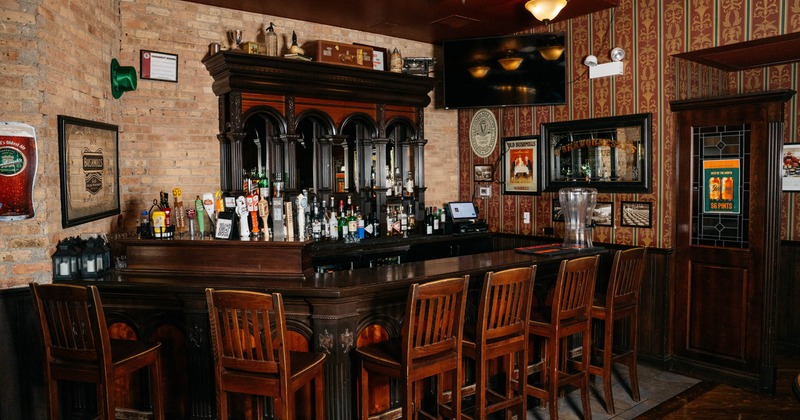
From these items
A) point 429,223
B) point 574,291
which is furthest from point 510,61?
point 574,291

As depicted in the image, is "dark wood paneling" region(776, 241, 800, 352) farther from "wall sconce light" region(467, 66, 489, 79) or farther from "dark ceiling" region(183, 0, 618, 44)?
"wall sconce light" region(467, 66, 489, 79)

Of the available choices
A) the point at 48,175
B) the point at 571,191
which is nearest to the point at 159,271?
the point at 48,175

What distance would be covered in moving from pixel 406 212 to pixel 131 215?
301cm

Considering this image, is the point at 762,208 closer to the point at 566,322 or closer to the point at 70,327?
the point at 566,322

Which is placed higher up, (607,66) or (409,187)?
(607,66)

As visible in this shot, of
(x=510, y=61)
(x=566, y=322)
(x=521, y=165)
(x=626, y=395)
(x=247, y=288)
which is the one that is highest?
(x=510, y=61)

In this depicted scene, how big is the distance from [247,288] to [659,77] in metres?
4.18

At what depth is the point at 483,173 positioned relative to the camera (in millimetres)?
7051

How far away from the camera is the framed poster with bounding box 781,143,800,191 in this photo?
580 cm

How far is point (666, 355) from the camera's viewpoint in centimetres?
519

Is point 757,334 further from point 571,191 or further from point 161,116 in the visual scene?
point 161,116

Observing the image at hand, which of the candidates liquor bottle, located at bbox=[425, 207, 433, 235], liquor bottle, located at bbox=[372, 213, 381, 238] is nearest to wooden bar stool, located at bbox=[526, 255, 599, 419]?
liquor bottle, located at bbox=[372, 213, 381, 238]

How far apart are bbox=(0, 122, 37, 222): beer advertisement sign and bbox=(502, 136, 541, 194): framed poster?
4776 mm

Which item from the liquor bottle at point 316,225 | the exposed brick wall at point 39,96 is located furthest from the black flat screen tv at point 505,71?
the exposed brick wall at point 39,96
